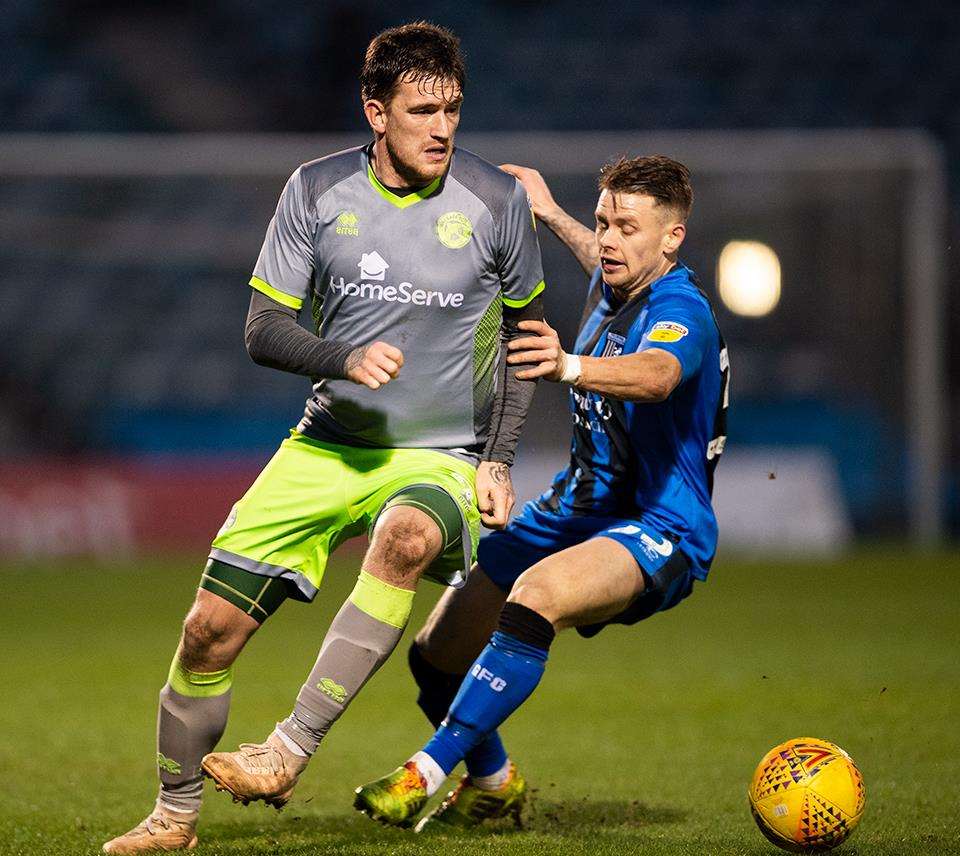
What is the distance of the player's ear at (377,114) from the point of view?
4.48 meters

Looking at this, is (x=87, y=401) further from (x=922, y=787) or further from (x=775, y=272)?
(x=922, y=787)

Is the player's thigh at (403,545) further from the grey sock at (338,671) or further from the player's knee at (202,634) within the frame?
the player's knee at (202,634)

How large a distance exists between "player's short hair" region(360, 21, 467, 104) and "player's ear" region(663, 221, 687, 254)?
36.4 inches

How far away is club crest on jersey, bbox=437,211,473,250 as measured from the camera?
4551 mm

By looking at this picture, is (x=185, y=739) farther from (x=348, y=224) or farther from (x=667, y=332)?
(x=667, y=332)

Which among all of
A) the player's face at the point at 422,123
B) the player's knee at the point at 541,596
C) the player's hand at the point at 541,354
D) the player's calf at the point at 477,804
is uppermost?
the player's face at the point at 422,123

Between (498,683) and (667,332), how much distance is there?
119cm

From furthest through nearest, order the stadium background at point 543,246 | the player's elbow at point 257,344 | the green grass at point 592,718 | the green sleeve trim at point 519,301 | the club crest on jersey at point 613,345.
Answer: the stadium background at point 543,246 → the club crest on jersey at point 613,345 → the green grass at point 592,718 → the green sleeve trim at point 519,301 → the player's elbow at point 257,344

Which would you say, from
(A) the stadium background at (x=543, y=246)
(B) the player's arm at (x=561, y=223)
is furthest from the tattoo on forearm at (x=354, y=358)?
(A) the stadium background at (x=543, y=246)

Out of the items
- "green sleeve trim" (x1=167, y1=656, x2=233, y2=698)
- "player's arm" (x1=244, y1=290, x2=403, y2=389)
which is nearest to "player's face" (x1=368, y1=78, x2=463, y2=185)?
"player's arm" (x1=244, y1=290, x2=403, y2=389)

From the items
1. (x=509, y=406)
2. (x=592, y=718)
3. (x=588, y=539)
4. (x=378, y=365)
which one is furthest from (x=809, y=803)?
(x=592, y=718)

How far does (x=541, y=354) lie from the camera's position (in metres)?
4.20

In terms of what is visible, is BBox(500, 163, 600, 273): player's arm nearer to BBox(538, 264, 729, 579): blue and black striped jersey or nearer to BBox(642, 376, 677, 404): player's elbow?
BBox(538, 264, 729, 579): blue and black striped jersey

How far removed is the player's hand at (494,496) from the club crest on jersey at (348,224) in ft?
2.68
